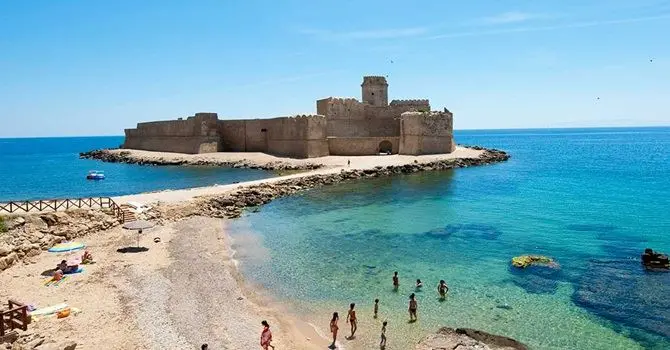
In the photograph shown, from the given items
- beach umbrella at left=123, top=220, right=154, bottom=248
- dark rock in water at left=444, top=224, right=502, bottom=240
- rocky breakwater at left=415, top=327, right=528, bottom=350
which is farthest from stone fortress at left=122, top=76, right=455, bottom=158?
rocky breakwater at left=415, top=327, right=528, bottom=350

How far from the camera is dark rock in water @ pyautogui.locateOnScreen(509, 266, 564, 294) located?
44.2ft

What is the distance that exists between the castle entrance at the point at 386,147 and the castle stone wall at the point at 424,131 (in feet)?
5.15

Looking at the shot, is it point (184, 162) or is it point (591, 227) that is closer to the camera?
point (591, 227)

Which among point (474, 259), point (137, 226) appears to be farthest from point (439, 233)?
point (137, 226)

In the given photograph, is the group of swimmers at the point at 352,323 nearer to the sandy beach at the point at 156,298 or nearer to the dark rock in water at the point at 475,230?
the sandy beach at the point at 156,298

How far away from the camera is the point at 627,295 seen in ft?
42.1

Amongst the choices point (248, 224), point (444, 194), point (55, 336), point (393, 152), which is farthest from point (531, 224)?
point (393, 152)

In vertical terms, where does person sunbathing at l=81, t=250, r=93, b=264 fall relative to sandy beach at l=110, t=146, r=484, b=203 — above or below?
below

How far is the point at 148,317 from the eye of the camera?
37.0 ft

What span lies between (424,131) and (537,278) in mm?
33361

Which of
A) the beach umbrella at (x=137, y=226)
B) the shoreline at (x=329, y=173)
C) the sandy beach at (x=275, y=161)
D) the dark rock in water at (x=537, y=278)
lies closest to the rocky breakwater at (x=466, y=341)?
the dark rock in water at (x=537, y=278)

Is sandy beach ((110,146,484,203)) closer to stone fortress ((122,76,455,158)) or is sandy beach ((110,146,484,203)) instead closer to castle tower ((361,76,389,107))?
stone fortress ((122,76,455,158))

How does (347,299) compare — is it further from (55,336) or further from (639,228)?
(639,228)

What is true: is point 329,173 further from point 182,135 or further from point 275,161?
point 182,135
